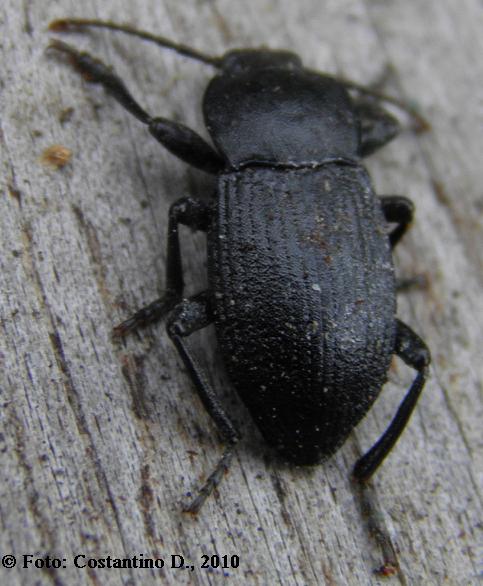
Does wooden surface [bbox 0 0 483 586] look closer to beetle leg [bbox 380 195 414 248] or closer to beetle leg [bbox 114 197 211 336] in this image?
beetle leg [bbox 114 197 211 336]

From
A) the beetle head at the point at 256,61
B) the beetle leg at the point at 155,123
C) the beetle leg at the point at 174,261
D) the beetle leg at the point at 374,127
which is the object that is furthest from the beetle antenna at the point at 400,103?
the beetle leg at the point at 174,261

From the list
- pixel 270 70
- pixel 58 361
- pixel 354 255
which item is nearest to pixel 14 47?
→ pixel 270 70

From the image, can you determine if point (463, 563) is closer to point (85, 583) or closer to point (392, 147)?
point (85, 583)

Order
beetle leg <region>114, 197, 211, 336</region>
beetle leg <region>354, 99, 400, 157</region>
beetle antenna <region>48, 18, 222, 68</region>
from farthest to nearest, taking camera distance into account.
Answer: beetle leg <region>354, 99, 400, 157</region>, beetle antenna <region>48, 18, 222, 68</region>, beetle leg <region>114, 197, 211, 336</region>

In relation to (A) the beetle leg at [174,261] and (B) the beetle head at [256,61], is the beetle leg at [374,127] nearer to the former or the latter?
(B) the beetle head at [256,61]

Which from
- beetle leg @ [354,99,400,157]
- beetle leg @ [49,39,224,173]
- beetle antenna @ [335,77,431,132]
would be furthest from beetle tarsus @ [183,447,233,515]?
beetle antenna @ [335,77,431,132]

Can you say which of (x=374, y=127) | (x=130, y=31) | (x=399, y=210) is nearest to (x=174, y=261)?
(x=399, y=210)

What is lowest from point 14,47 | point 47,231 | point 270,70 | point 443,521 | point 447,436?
point 443,521
